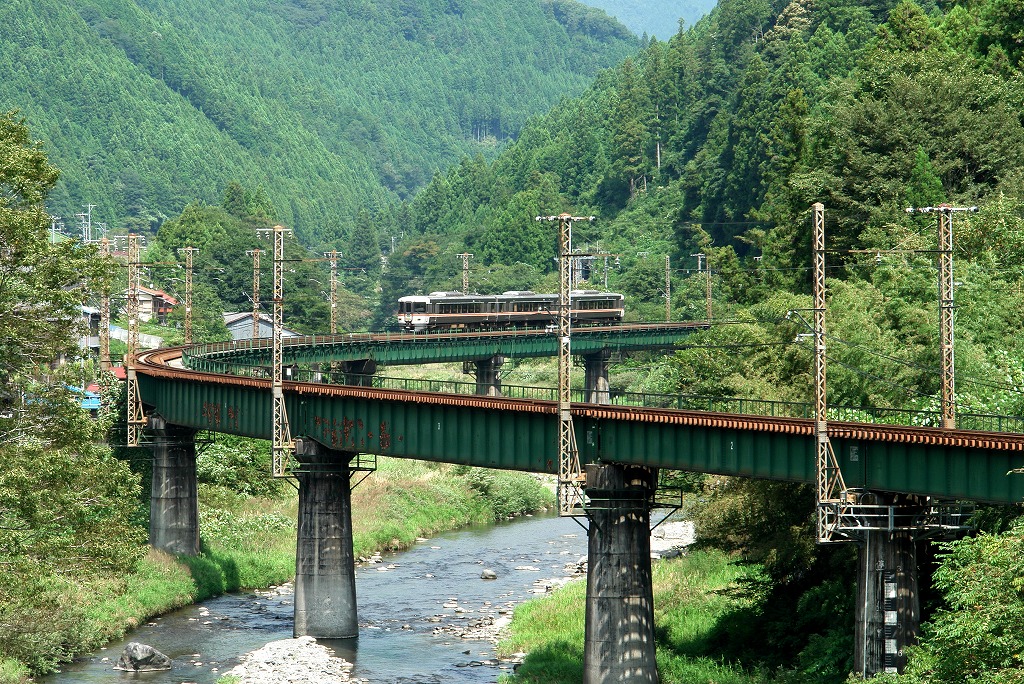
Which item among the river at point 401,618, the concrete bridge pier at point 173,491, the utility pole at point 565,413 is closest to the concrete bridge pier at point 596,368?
the river at point 401,618

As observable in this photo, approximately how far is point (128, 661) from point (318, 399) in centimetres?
1375

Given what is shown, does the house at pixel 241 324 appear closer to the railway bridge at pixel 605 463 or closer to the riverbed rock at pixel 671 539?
the riverbed rock at pixel 671 539

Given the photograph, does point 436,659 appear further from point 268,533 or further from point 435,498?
point 435,498

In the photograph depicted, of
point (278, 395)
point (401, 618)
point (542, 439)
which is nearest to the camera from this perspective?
point (542, 439)

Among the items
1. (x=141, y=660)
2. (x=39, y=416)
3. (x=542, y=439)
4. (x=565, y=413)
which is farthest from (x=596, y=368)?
(x=39, y=416)

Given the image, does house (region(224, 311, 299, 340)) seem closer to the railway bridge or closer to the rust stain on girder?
the railway bridge

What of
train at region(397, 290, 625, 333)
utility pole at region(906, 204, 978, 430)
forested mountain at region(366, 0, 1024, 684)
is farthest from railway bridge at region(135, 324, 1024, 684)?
train at region(397, 290, 625, 333)

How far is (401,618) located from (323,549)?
5.59m

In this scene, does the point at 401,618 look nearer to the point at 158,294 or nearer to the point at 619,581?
the point at 619,581

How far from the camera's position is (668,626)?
199 feet

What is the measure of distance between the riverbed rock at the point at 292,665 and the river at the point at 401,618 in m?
0.83

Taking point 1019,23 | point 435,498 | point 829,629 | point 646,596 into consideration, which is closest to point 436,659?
point 646,596

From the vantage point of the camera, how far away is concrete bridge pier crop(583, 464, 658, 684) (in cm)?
5022

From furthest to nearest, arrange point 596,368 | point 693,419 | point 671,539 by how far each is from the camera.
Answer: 1. point 596,368
2. point 671,539
3. point 693,419
